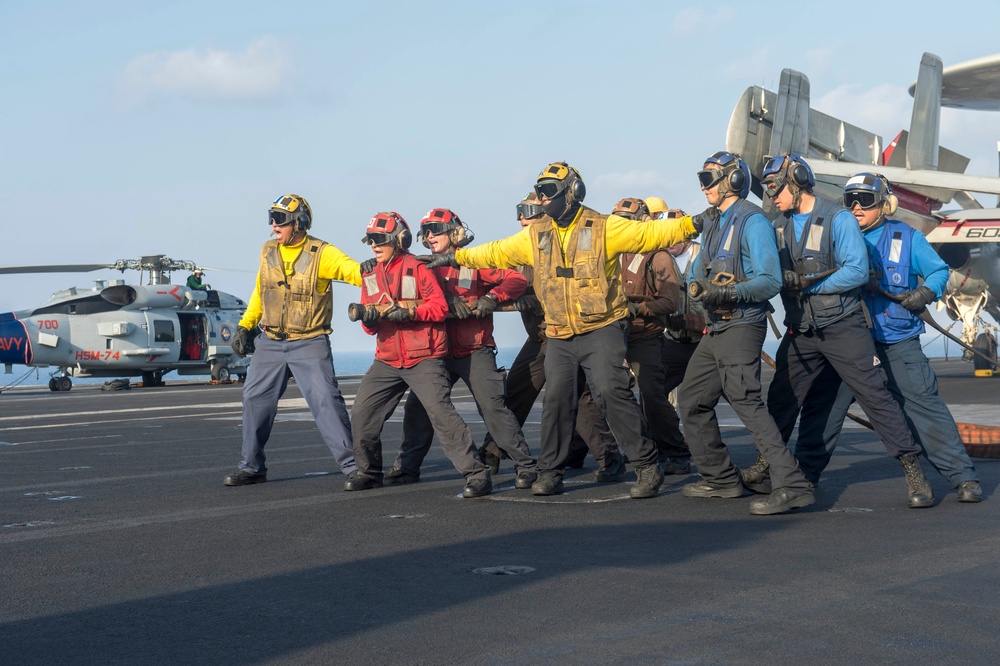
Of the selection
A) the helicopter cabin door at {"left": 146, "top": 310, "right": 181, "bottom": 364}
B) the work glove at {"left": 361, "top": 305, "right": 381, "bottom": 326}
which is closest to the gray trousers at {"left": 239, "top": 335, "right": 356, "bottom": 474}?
the work glove at {"left": 361, "top": 305, "right": 381, "bottom": 326}

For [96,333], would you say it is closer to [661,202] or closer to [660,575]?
[661,202]

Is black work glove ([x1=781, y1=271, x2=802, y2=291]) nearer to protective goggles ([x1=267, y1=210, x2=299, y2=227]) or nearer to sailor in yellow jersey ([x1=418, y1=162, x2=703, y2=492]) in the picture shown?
sailor in yellow jersey ([x1=418, y1=162, x2=703, y2=492])

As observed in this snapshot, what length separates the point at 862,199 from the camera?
23.9 feet

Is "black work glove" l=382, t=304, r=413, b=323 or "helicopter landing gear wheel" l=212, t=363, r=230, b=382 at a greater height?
"black work glove" l=382, t=304, r=413, b=323

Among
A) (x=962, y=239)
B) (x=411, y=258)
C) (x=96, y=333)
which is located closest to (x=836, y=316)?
(x=411, y=258)

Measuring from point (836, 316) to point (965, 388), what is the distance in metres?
15.7

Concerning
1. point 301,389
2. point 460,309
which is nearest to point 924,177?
point 460,309

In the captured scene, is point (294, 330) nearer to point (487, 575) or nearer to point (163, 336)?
point (487, 575)

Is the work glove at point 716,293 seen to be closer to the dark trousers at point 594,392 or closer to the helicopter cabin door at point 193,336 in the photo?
the dark trousers at point 594,392

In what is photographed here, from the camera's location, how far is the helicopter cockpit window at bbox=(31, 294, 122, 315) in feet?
110

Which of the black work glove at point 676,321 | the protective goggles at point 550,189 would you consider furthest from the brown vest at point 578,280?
the black work glove at point 676,321

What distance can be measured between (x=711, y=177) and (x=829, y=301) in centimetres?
106

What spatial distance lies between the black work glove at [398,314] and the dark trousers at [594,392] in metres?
0.99

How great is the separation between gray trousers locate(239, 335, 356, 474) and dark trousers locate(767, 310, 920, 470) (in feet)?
10.3
